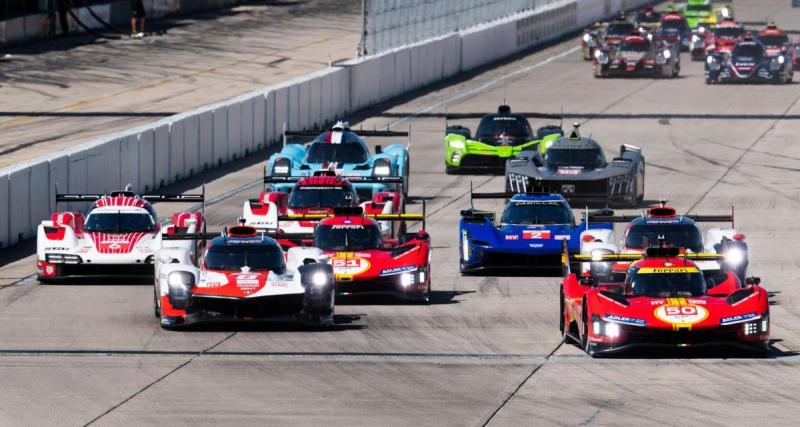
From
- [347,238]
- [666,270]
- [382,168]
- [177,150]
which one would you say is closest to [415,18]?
[177,150]

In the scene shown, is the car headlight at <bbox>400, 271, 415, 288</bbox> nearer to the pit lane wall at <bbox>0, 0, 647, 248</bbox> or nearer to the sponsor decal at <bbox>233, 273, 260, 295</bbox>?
the sponsor decal at <bbox>233, 273, 260, 295</bbox>

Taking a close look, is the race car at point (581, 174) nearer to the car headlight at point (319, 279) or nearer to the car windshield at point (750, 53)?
the car headlight at point (319, 279)

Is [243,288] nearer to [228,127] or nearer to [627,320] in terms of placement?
[627,320]

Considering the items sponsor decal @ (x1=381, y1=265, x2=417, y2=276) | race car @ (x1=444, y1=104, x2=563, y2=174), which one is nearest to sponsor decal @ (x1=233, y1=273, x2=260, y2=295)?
sponsor decal @ (x1=381, y1=265, x2=417, y2=276)

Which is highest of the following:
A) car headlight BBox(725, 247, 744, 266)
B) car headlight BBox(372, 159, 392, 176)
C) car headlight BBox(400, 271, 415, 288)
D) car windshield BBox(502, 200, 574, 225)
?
car headlight BBox(725, 247, 744, 266)

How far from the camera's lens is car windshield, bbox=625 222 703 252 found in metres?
28.4

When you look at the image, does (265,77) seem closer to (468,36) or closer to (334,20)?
(468,36)

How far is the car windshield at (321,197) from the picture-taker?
3347 centimetres

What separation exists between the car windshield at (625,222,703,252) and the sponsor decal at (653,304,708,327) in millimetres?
5164

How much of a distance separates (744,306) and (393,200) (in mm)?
11646

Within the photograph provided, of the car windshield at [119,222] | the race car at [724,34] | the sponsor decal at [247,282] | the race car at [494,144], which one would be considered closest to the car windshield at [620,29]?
the race car at [724,34]

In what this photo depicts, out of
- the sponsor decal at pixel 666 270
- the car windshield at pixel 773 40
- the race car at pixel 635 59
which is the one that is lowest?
the race car at pixel 635 59

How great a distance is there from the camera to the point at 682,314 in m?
23.0

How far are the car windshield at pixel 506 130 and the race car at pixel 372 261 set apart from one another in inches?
682
